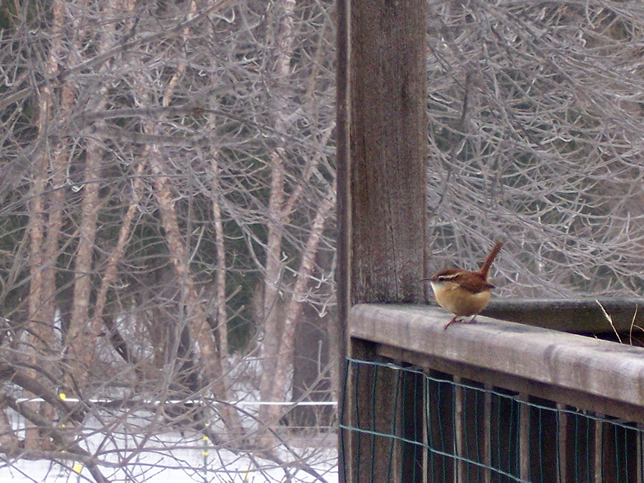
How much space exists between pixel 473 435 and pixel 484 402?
0.07 metres

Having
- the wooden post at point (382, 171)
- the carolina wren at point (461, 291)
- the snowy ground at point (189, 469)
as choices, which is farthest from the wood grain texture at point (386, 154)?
the snowy ground at point (189, 469)

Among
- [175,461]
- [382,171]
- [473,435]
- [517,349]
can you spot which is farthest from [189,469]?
[517,349]

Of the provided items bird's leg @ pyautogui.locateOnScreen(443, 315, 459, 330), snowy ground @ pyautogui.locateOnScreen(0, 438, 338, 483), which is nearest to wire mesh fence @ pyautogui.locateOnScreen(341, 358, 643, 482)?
bird's leg @ pyautogui.locateOnScreen(443, 315, 459, 330)

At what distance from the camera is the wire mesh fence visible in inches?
47.9

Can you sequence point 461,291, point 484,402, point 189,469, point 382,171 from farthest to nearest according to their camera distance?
1. point 189,469
2. point 382,171
3. point 461,291
4. point 484,402

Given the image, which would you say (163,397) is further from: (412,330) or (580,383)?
(580,383)

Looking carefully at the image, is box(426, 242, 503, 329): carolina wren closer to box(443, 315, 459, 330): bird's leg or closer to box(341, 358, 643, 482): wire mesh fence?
box(443, 315, 459, 330): bird's leg

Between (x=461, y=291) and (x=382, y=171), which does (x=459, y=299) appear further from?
(x=382, y=171)

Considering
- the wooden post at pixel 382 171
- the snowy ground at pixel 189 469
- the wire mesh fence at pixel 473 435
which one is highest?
the wooden post at pixel 382 171

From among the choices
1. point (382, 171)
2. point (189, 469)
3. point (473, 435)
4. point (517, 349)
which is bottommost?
point (189, 469)

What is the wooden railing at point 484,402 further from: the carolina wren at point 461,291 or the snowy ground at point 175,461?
the snowy ground at point 175,461

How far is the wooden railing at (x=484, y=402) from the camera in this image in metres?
1.17

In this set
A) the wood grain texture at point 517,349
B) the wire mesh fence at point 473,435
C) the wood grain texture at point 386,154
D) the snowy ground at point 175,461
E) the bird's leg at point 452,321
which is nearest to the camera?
the wood grain texture at point 517,349

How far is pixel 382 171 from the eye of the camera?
1.89 meters
